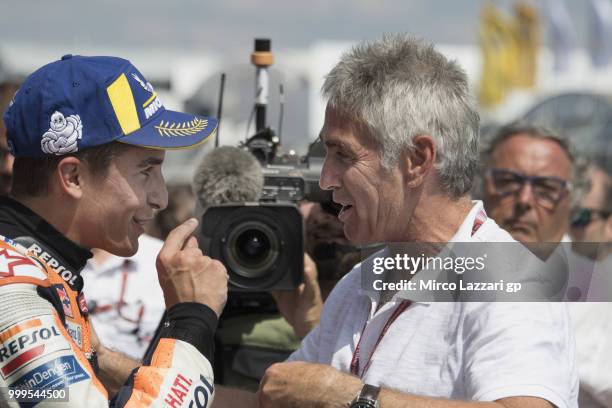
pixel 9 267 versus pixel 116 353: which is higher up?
pixel 9 267

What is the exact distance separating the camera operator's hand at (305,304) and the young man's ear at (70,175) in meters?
1.46

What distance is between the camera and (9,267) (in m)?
1.90

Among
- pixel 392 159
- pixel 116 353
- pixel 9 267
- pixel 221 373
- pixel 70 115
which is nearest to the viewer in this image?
pixel 9 267

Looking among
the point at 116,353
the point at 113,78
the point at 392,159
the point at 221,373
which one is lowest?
the point at 221,373

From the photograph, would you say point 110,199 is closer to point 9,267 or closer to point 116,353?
point 9,267

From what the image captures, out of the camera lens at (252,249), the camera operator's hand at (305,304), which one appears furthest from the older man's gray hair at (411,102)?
the camera operator's hand at (305,304)

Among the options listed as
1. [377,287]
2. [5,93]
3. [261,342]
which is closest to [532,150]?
[261,342]

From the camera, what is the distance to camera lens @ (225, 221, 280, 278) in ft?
9.75

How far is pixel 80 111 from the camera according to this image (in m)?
2.08

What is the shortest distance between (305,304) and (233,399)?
0.94 m

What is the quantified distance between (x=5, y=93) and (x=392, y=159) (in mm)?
2930

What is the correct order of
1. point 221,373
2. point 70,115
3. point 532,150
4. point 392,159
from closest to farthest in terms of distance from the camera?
1. point 70,115
2. point 392,159
3. point 221,373
4. point 532,150

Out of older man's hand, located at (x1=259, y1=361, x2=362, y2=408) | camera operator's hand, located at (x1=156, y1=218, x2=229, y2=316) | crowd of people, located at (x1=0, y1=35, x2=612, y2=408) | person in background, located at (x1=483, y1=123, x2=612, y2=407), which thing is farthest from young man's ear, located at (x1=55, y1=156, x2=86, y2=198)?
person in background, located at (x1=483, y1=123, x2=612, y2=407)

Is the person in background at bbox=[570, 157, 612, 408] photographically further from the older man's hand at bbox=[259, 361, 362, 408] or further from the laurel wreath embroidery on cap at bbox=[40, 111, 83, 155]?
the laurel wreath embroidery on cap at bbox=[40, 111, 83, 155]
